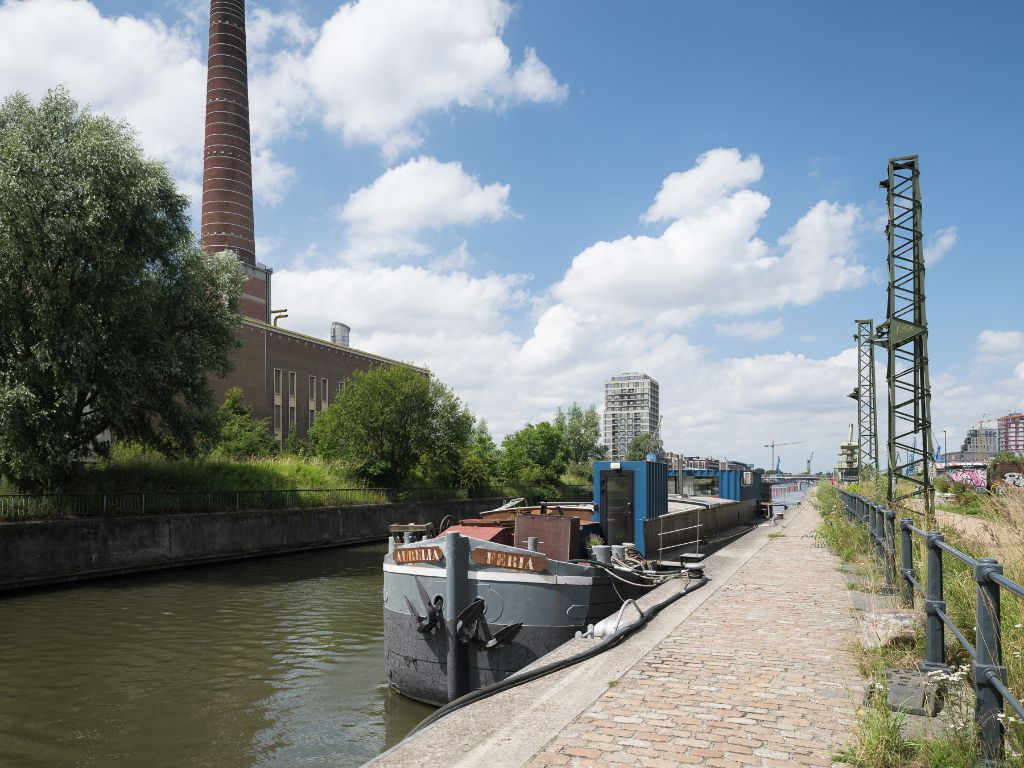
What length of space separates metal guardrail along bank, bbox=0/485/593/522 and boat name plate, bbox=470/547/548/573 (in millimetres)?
17788

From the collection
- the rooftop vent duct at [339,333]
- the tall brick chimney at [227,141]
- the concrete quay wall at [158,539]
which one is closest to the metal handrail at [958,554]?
the concrete quay wall at [158,539]

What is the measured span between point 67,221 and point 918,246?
24.2 meters

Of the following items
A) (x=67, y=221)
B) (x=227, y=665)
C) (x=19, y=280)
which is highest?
(x=67, y=221)

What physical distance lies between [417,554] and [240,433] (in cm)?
4314

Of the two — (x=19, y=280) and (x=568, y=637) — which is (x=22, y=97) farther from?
(x=568, y=637)

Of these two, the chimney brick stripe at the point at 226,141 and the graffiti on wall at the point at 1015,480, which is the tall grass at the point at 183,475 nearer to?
the graffiti on wall at the point at 1015,480

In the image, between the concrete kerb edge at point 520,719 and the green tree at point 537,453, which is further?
the green tree at point 537,453

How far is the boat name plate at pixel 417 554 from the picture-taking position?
10.1m

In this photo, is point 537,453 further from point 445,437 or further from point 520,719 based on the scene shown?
point 520,719

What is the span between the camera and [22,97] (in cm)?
2397

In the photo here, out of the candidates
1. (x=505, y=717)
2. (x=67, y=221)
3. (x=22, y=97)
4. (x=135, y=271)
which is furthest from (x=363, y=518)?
(x=505, y=717)

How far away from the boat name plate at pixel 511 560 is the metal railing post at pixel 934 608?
4929 mm

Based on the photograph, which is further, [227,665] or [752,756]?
[227,665]

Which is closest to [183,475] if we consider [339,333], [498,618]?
[498,618]
